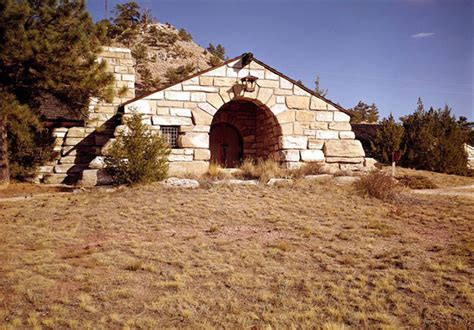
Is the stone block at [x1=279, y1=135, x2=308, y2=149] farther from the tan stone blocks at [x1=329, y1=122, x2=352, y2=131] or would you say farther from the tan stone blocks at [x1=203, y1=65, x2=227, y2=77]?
the tan stone blocks at [x1=203, y1=65, x2=227, y2=77]

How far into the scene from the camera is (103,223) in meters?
5.38

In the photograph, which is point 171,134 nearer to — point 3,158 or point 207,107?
point 207,107

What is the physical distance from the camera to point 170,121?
9586 mm

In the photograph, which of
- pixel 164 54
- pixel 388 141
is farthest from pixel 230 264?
pixel 164 54

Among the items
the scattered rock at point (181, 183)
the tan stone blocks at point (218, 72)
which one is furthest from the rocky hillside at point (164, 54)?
the scattered rock at point (181, 183)

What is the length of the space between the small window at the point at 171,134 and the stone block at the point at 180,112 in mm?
427

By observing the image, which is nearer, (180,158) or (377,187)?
(377,187)

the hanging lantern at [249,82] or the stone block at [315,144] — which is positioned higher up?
the hanging lantern at [249,82]

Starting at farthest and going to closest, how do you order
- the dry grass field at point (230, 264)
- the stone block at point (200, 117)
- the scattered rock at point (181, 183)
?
the stone block at point (200, 117) < the scattered rock at point (181, 183) < the dry grass field at point (230, 264)

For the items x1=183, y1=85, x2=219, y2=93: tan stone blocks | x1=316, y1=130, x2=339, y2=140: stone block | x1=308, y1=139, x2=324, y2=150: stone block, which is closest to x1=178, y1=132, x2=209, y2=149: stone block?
x1=183, y1=85, x2=219, y2=93: tan stone blocks

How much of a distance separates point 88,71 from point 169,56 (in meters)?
23.7

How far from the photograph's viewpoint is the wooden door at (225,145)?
12.8 m

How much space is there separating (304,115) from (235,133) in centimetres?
344

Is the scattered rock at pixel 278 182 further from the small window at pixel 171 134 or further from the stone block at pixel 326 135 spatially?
the small window at pixel 171 134
